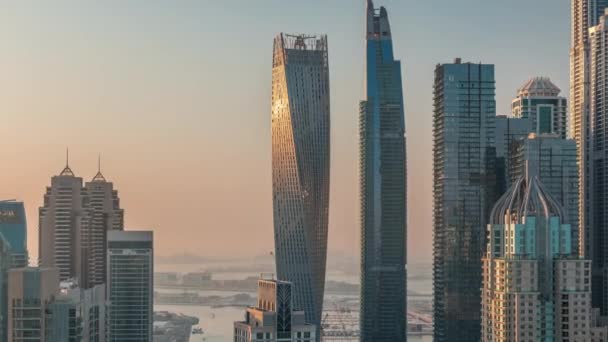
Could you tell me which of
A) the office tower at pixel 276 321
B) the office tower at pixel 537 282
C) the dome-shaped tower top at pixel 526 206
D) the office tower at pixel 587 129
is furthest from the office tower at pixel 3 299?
the office tower at pixel 587 129

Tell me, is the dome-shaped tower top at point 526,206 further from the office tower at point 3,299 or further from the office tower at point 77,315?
the office tower at point 3,299

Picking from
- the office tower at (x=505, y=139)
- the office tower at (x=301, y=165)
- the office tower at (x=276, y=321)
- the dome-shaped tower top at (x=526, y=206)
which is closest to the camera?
the office tower at (x=276, y=321)

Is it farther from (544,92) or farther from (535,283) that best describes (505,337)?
(544,92)

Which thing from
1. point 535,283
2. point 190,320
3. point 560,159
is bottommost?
point 190,320

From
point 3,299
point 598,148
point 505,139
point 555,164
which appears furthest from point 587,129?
point 3,299

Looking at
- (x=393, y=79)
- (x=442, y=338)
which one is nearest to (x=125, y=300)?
(x=442, y=338)

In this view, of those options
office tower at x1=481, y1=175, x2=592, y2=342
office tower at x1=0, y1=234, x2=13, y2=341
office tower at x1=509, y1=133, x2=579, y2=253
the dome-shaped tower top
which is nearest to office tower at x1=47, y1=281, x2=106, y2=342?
office tower at x1=0, y1=234, x2=13, y2=341
